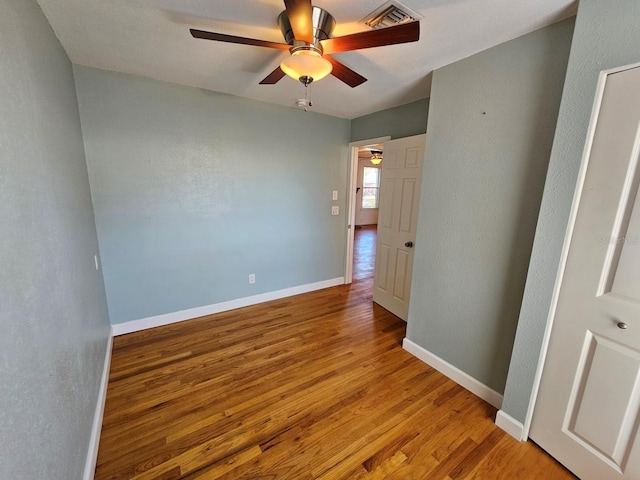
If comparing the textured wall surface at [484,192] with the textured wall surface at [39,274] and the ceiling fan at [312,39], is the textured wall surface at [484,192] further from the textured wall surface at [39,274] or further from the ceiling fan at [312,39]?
the textured wall surface at [39,274]

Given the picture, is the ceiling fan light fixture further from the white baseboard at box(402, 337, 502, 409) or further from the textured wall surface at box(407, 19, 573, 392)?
the white baseboard at box(402, 337, 502, 409)

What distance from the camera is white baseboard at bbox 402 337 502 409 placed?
74.1 inches

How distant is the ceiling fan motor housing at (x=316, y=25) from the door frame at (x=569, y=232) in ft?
4.45

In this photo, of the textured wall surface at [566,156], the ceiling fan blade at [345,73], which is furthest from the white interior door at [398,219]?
the textured wall surface at [566,156]

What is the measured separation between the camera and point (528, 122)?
159 cm

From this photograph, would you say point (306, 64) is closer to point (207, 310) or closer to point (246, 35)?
point (246, 35)

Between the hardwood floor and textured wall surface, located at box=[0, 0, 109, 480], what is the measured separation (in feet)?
1.23

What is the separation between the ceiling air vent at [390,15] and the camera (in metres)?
1.36

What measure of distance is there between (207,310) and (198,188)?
139cm

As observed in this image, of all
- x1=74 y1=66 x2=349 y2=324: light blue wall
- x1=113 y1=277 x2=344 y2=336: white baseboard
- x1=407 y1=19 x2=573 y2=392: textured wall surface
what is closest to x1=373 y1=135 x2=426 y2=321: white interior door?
x1=407 y1=19 x2=573 y2=392: textured wall surface

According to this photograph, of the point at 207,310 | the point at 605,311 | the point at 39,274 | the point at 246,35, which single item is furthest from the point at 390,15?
the point at 207,310

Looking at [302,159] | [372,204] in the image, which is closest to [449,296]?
[302,159]

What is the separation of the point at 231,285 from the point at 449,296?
2.37m

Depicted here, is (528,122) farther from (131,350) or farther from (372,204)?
(372,204)
